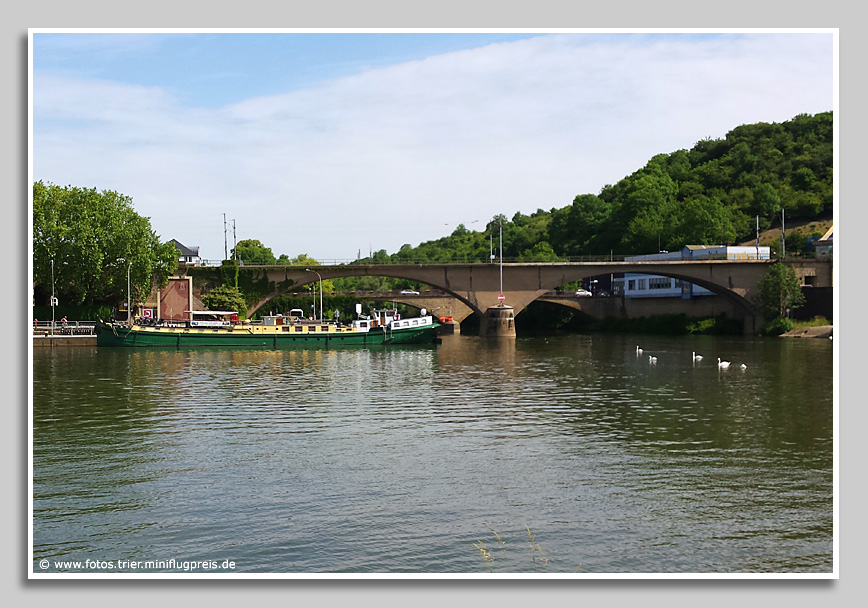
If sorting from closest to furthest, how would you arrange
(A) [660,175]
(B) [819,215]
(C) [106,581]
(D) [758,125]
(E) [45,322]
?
(C) [106,581], (E) [45,322], (B) [819,215], (D) [758,125], (A) [660,175]

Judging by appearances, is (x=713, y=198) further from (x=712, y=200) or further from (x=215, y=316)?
(x=215, y=316)

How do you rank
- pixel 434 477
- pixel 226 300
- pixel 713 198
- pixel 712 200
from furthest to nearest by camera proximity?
pixel 713 198 → pixel 712 200 → pixel 226 300 → pixel 434 477

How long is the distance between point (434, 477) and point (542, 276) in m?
81.1

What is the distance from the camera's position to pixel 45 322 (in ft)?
281

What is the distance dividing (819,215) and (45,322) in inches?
4288

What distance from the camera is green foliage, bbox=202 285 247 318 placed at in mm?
95375

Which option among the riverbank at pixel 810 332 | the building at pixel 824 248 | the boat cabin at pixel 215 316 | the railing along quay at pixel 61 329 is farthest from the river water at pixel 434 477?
the building at pixel 824 248

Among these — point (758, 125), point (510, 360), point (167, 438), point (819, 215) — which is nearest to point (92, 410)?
point (167, 438)

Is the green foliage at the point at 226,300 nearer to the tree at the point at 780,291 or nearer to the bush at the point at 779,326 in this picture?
the bush at the point at 779,326

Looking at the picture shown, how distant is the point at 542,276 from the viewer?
102688mm

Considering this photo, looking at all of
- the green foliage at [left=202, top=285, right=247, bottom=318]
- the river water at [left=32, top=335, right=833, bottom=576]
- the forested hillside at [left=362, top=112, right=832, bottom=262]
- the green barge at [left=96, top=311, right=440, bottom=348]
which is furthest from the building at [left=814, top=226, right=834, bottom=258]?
the green foliage at [left=202, top=285, right=247, bottom=318]

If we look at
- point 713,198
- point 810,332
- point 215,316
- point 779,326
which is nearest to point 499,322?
point 779,326

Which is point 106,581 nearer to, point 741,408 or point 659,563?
point 659,563

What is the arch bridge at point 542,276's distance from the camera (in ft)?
323
